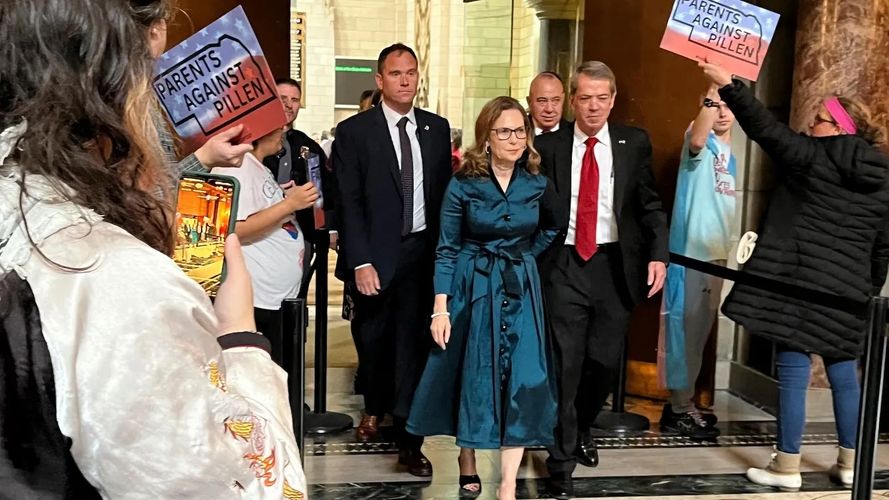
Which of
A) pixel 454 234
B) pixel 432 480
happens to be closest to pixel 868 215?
pixel 454 234

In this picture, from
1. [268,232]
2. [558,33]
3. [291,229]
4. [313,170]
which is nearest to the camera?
[268,232]

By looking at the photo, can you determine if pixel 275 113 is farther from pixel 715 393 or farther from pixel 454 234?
pixel 715 393

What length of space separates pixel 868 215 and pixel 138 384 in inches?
155

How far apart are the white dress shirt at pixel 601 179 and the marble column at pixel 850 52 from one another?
1812 mm

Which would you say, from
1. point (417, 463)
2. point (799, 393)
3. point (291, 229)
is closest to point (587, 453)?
point (417, 463)

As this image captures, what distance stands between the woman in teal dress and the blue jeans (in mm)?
1208

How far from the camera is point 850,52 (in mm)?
5348

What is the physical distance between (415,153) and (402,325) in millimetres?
785

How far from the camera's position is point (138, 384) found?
0.95 metres

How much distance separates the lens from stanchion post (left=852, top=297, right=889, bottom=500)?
10.8ft

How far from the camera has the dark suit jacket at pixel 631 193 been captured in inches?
166

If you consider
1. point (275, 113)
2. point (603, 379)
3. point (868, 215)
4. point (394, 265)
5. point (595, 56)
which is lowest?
point (603, 379)

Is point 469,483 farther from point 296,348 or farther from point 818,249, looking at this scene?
point 818,249

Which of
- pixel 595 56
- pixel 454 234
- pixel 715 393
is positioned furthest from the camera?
pixel 715 393
